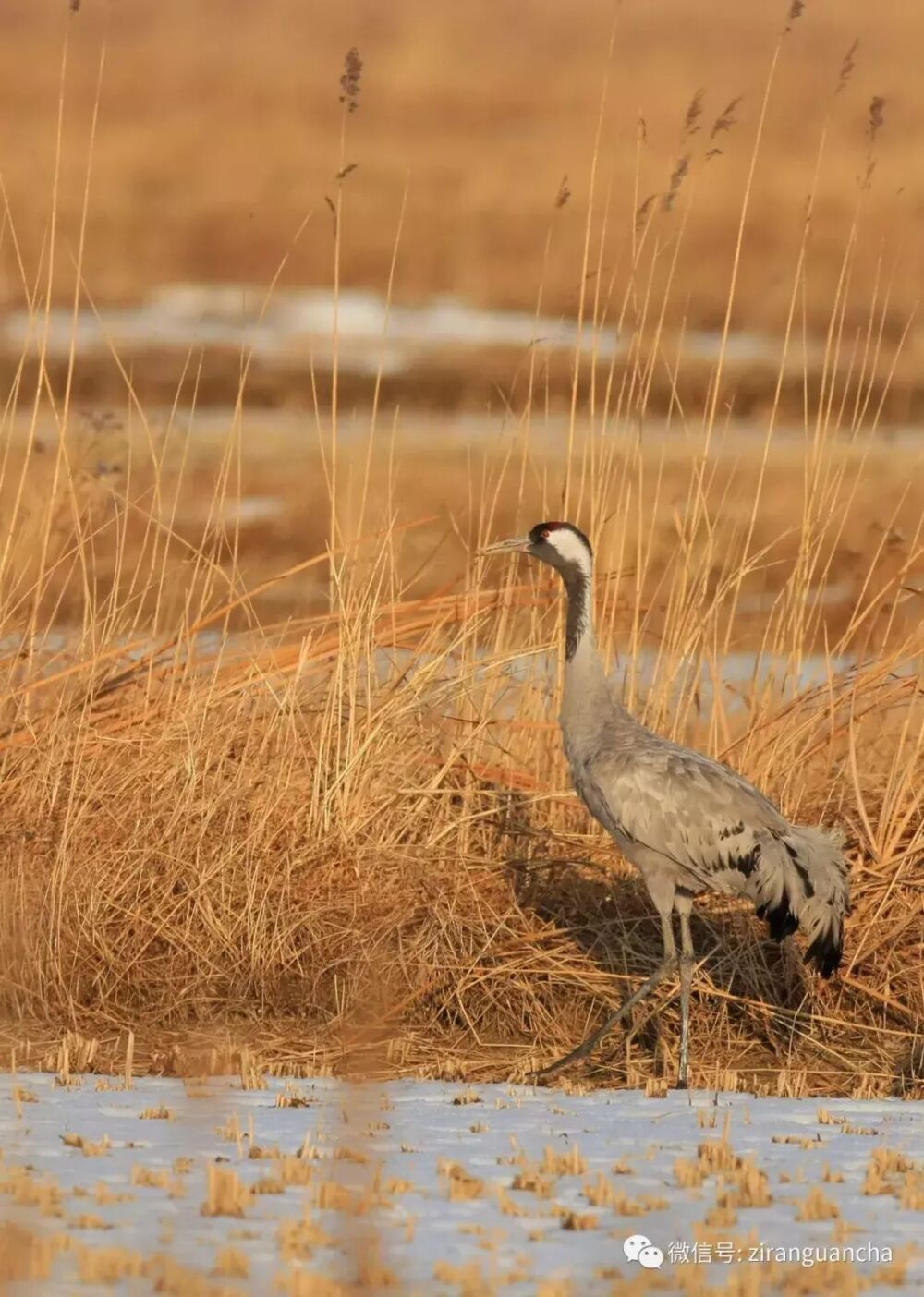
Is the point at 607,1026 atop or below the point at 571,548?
below

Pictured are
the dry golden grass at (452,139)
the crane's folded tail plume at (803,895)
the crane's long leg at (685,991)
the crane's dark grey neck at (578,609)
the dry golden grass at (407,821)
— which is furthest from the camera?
the dry golden grass at (452,139)

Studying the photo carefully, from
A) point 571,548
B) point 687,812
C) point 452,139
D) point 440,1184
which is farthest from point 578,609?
point 452,139

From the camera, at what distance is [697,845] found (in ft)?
15.7

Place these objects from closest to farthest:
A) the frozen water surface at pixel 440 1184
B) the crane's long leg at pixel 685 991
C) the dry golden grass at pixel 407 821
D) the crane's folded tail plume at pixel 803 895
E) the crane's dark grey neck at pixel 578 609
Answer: the frozen water surface at pixel 440 1184
the crane's long leg at pixel 685 991
the crane's folded tail plume at pixel 803 895
the dry golden grass at pixel 407 821
the crane's dark grey neck at pixel 578 609

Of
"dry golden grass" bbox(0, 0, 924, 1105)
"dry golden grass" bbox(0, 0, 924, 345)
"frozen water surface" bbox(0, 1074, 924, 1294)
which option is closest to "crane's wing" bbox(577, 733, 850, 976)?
"dry golden grass" bbox(0, 0, 924, 1105)

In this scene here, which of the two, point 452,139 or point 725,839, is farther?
point 452,139

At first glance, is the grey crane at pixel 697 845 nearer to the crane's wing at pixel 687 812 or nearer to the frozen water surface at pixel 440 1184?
the crane's wing at pixel 687 812

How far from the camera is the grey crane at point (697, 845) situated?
4711mm

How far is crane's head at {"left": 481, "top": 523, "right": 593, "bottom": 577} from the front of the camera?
5199 mm

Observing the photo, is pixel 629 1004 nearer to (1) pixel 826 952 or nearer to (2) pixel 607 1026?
(2) pixel 607 1026

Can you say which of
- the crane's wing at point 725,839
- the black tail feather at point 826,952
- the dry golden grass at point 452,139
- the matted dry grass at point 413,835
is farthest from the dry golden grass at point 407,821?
the dry golden grass at point 452,139

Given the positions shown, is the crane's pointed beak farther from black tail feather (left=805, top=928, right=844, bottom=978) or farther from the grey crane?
black tail feather (left=805, top=928, right=844, bottom=978)

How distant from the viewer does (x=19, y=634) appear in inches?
231

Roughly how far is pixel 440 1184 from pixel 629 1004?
1370 mm
